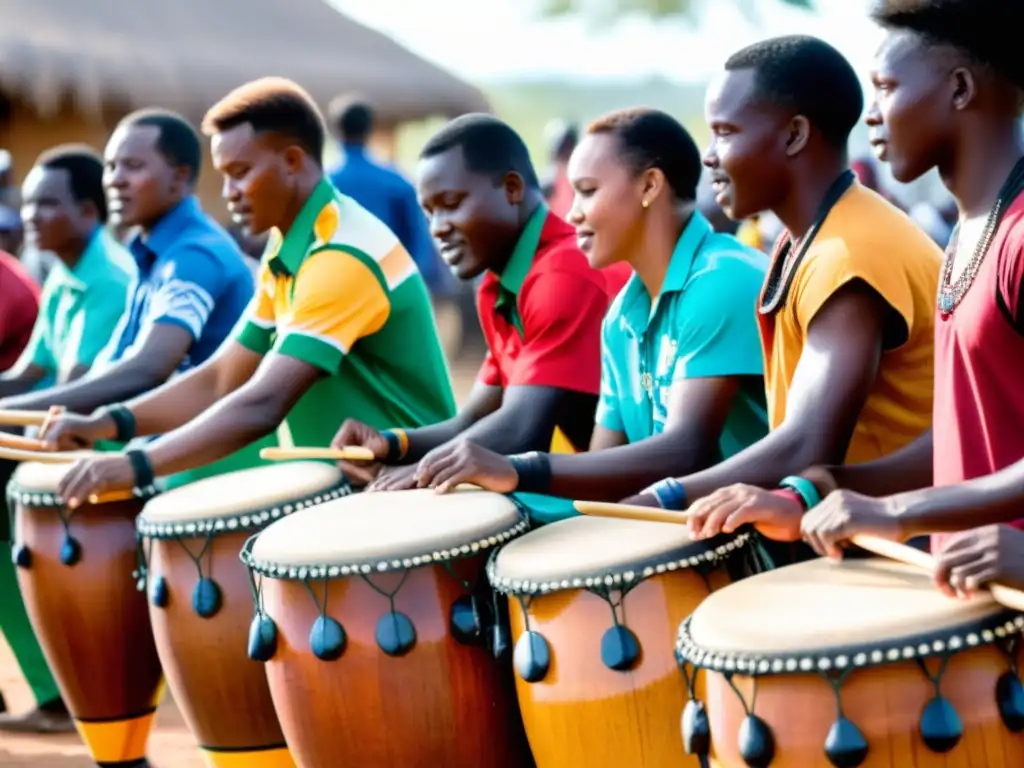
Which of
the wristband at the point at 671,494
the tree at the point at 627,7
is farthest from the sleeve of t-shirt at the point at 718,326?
the tree at the point at 627,7

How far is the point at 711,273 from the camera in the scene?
3.68 m

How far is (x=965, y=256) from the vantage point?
2.69 meters

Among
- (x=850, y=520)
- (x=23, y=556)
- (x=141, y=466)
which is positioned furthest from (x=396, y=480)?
(x=850, y=520)

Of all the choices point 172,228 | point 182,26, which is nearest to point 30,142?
point 182,26

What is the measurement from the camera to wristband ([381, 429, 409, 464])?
425 centimetres

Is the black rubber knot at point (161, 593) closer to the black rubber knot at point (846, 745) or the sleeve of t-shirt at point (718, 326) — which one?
the sleeve of t-shirt at point (718, 326)

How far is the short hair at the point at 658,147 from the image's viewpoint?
3.85 m

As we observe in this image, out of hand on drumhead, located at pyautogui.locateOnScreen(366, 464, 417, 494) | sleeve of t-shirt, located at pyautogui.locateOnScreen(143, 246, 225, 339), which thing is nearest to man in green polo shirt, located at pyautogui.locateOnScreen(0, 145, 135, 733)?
sleeve of t-shirt, located at pyautogui.locateOnScreen(143, 246, 225, 339)

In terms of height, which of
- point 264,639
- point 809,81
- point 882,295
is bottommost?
point 264,639

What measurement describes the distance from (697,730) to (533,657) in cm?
52

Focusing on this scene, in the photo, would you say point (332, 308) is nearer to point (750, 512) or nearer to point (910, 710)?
point (750, 512)

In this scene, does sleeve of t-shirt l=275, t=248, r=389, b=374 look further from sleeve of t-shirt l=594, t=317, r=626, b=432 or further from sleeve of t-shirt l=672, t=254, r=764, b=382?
sleeve of t-shirt l=672, t=254, r=764, b=382

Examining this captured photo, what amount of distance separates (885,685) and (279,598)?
1.47 m

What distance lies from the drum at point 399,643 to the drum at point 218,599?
537mm
